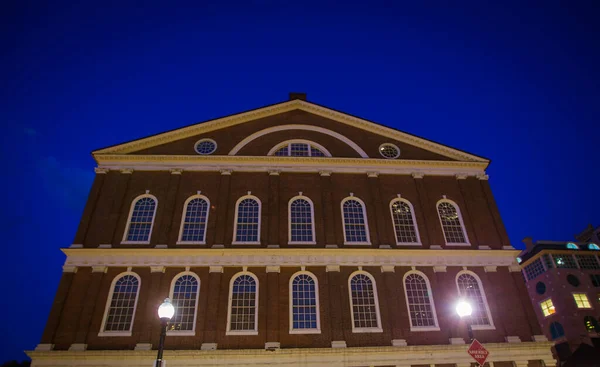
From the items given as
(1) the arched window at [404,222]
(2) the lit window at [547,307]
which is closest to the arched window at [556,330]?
(2) the lit window at [547,307]

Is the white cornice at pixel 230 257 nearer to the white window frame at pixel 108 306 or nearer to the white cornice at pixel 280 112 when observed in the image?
the white window frame at pixel 108 306

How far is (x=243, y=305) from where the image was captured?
21.5 m

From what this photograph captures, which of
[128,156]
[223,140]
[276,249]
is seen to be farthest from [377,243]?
[128,156]

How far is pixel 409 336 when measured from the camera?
21.2 m

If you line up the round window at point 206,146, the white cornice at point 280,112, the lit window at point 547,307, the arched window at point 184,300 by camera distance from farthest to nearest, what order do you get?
the lit window at point 547,307, the round window at point 206,146, the white cornice at point 280,112, the arched window at point 184,300

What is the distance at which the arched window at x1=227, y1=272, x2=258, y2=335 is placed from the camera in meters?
20.9

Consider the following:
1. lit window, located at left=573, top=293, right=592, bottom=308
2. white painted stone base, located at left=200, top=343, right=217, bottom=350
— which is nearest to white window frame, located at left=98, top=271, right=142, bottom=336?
white painted stone base, located at left=200, top=343, right=217, bottom=350

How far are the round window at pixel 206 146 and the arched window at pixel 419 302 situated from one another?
14.5 m

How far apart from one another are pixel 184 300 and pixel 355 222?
10.7m

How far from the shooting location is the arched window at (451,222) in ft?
82.3

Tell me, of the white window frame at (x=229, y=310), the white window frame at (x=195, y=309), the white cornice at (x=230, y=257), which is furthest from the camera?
the white cornice at (x=230, y=257)

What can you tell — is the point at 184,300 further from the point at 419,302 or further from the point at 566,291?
the point at 566,291

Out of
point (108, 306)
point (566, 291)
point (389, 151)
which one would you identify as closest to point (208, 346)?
point (108, 306)

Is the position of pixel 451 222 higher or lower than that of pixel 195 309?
higher
